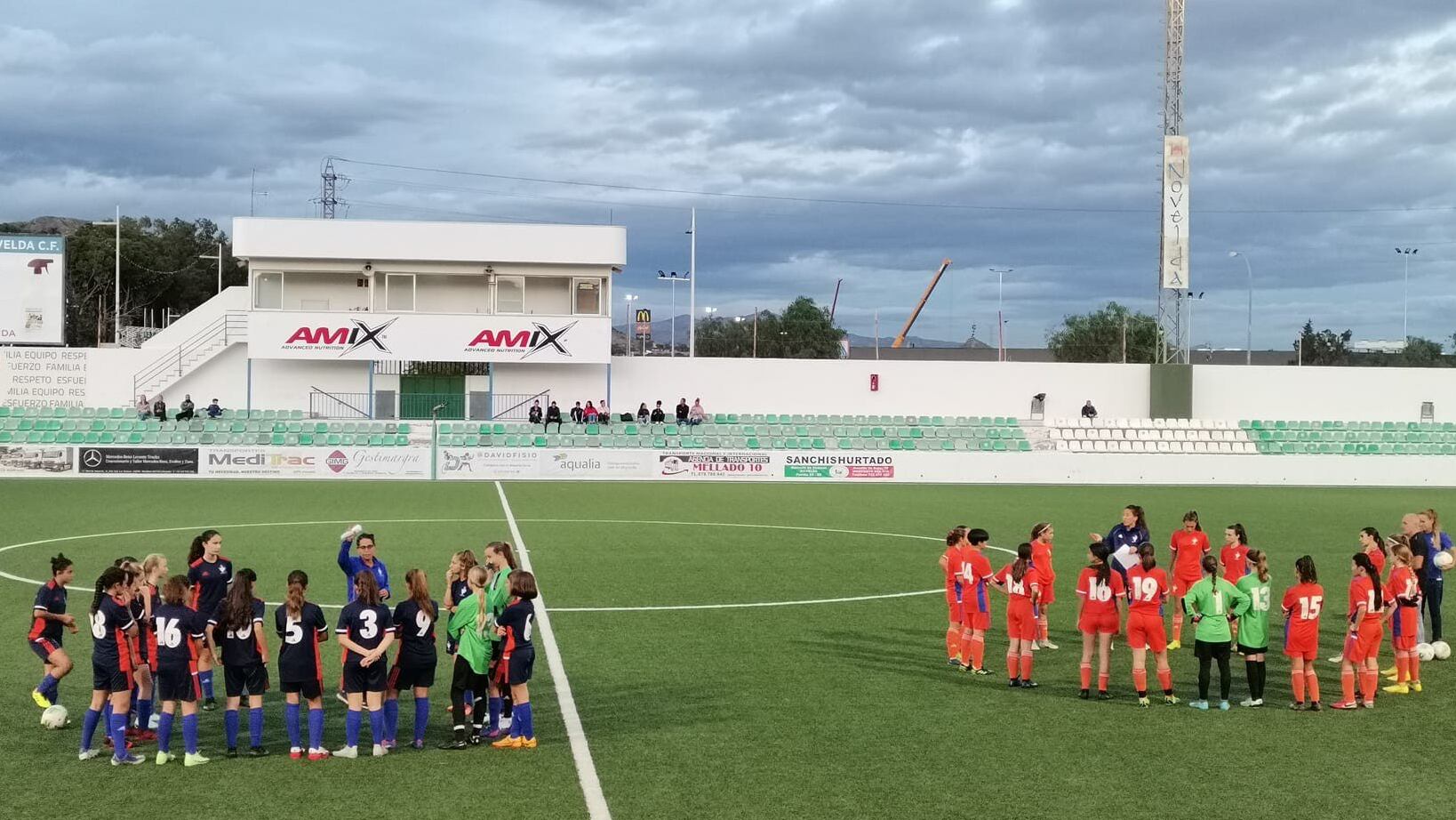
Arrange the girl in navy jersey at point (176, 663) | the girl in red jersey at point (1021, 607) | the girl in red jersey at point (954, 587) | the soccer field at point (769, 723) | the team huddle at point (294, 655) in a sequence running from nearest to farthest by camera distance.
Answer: the soccer field at point (769, 723) < the girl in navy jersey at point (176, 663) < the team huddle at point (294, 655) < the girl in red jersey at point (1021, 607) < the girl in red jersey at point (954, 587)

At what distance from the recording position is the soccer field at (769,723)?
9516mm

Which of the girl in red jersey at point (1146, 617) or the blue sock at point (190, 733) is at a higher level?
the girl in red jersey at point (1146, 617)

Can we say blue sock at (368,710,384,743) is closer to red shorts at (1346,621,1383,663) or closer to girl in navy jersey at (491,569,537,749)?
girl in navy jersey at (491,569,537,749)

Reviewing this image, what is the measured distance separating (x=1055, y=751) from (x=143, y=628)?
768 cm

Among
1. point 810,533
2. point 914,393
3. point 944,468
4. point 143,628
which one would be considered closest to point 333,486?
point 810,533

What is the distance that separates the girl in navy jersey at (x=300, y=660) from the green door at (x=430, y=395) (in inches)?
1660

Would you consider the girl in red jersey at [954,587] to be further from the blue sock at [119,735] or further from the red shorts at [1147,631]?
the blue sock at [119,735]

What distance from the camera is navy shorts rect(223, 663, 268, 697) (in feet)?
34.9

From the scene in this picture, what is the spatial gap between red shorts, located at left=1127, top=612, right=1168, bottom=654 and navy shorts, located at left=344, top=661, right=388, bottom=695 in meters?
6.95

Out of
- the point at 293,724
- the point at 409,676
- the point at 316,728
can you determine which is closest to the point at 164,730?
the point at 293,724

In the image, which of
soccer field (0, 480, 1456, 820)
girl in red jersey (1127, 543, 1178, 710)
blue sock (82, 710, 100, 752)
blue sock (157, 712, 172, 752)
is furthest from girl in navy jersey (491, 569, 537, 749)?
girl in red jersey (1127, 543, 1178, 710)

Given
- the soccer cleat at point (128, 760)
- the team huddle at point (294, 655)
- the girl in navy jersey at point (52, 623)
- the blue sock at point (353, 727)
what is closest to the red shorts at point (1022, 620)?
the team huddle at point (294, 655)

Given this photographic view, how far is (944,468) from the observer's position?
46375 mm

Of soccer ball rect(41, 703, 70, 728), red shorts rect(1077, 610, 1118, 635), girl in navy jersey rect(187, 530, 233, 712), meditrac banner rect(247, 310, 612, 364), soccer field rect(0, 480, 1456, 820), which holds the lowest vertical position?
soccer field rect(0, 480, 1456, 820)
